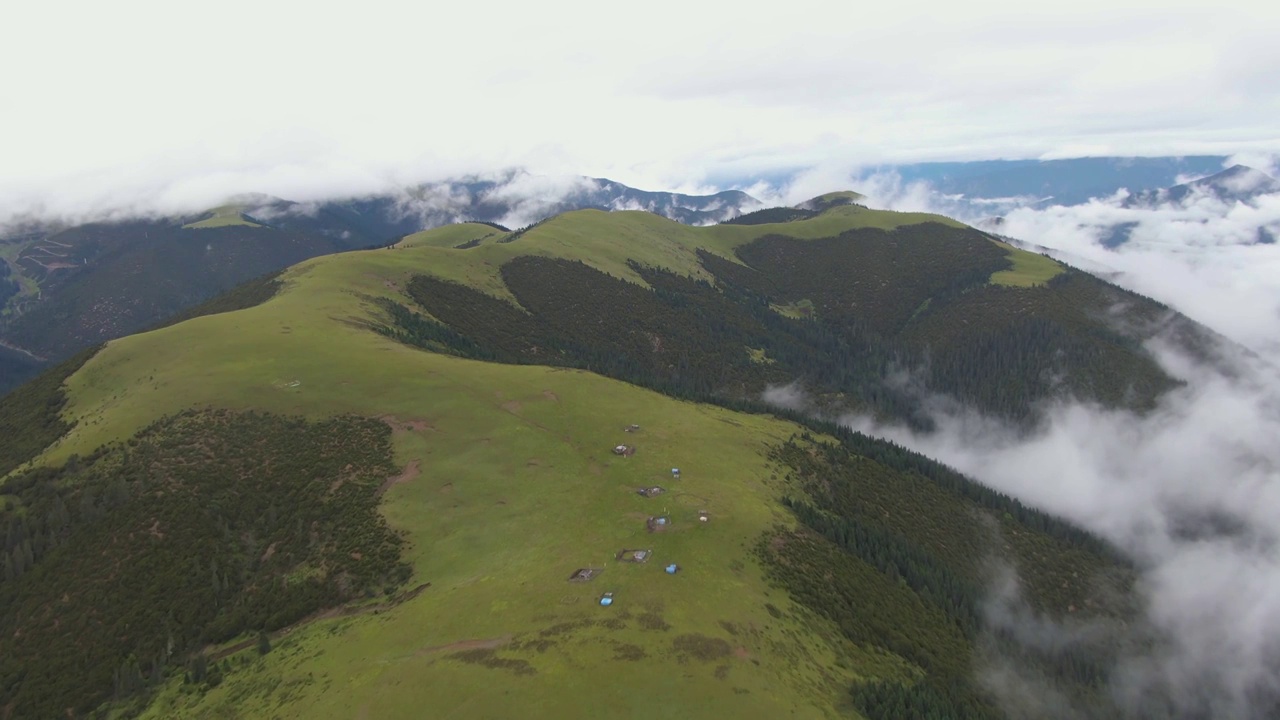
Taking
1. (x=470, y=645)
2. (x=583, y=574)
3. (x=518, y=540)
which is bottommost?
(x=518, y=540)

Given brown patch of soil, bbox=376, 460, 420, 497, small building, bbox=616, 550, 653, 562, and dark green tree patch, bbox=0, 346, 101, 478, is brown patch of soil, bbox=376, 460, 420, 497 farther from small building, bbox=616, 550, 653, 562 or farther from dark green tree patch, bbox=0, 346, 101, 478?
dark green tree patch, bbox=0, 346, 101, 478

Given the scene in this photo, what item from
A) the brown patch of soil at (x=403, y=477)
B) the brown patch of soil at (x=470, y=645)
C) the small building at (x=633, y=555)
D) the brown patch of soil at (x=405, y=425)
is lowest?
the small building at (x=633, y=555)

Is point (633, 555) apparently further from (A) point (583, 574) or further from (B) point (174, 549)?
(B) point (174, 549)

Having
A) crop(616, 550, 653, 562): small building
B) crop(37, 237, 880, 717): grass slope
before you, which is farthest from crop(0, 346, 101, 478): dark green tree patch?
crop(616, 550, 653, 562): small building

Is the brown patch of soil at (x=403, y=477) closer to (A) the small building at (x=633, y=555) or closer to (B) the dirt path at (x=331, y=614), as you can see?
(B) the dirt path at (x=331, y=614)

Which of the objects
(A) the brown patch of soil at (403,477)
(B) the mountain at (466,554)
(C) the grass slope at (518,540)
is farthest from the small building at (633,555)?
(A) the brown patch of soil at (403,477)

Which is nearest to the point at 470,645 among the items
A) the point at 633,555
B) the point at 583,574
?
the point at 583,574
